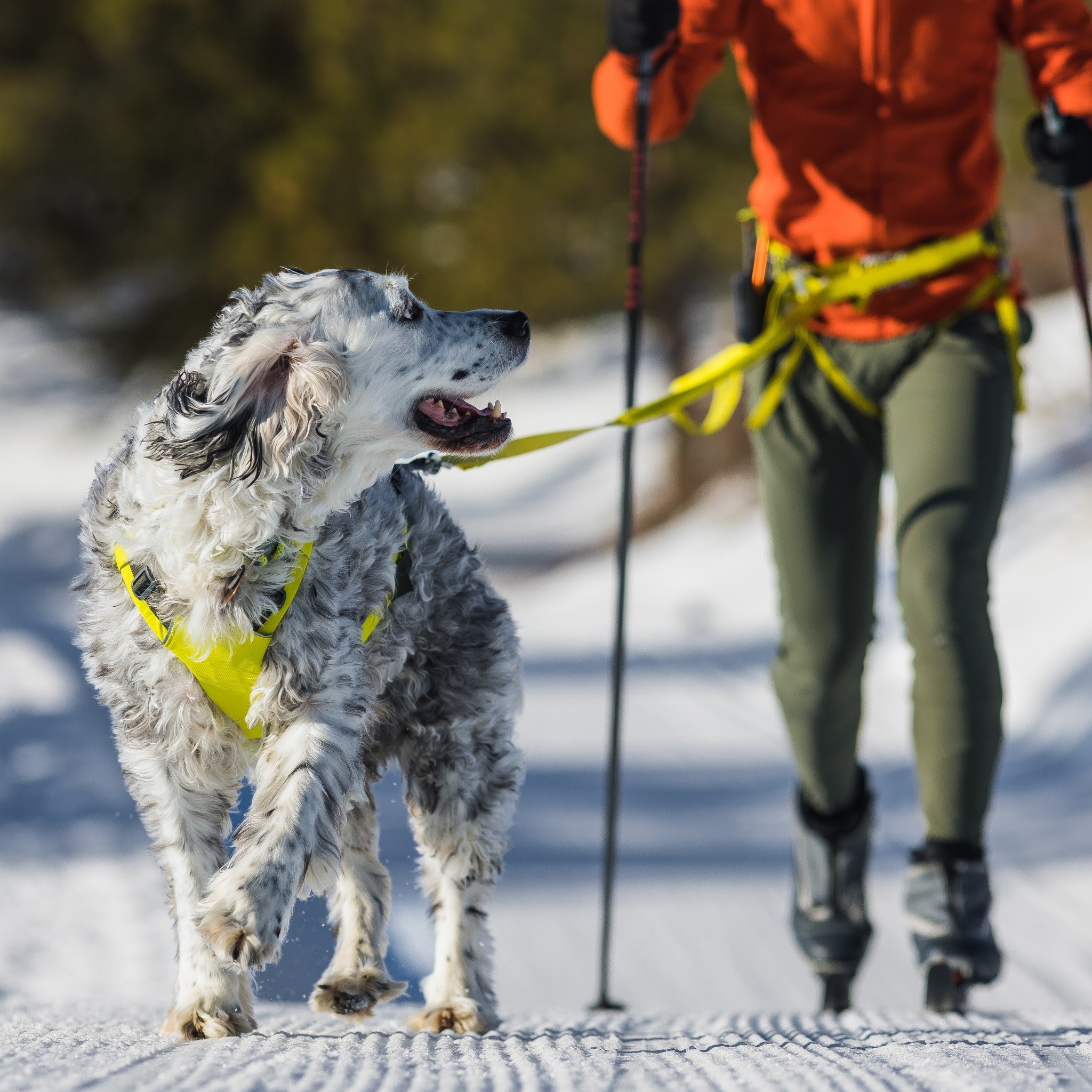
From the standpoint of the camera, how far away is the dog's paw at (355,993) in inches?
125

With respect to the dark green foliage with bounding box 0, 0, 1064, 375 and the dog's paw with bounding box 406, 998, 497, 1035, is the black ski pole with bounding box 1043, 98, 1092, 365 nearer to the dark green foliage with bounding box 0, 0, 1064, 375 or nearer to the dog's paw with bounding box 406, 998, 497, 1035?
the dog's paw with bounding box 406, 998, 497, 1035

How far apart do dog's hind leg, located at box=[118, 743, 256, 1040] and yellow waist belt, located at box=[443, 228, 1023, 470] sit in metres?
0.95

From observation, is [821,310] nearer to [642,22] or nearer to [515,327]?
[642,22]

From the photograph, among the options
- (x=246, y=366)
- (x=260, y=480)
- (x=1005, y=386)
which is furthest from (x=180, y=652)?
(x=1005, y=386)

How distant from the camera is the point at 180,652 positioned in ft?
8.86

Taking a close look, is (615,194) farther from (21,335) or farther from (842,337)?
(21,335)

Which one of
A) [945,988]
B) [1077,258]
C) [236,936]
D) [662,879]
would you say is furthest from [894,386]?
[662,879]

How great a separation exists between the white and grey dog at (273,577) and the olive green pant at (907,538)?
908 mm

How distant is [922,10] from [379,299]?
150 cm

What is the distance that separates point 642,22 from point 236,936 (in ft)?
7.42

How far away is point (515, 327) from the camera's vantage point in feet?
9.84

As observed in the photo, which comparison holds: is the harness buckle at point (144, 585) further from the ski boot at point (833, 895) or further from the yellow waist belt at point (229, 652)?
the ski boot at point (833, 895)

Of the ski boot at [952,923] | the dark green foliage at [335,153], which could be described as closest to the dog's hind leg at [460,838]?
the ski boot at [952,923]

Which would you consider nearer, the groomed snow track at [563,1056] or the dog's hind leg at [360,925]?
the groomed snow track at [563,1056]
